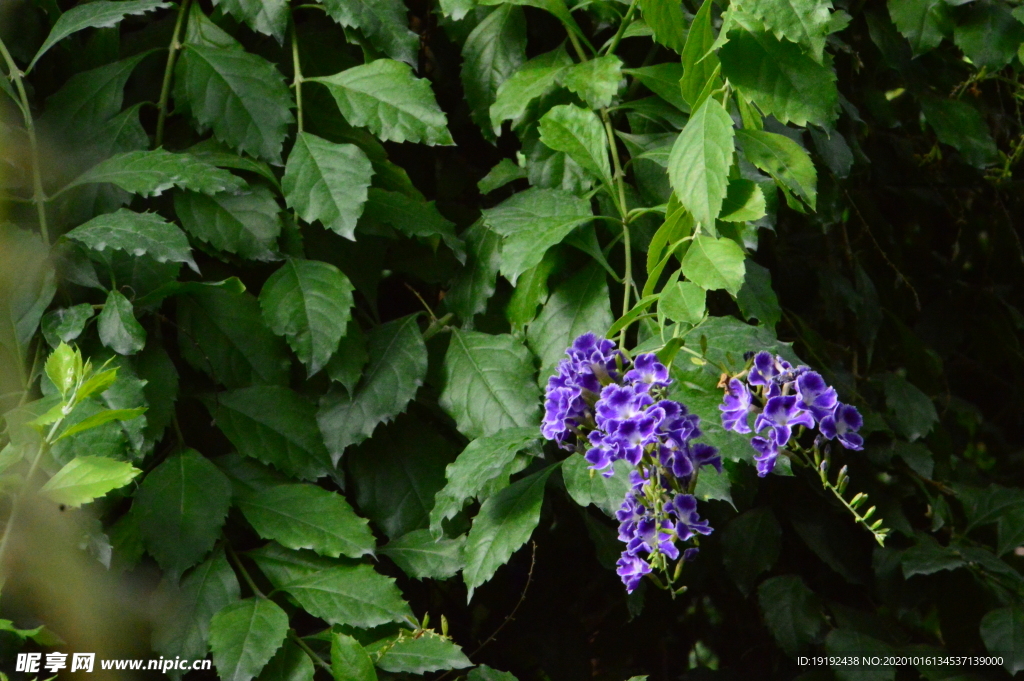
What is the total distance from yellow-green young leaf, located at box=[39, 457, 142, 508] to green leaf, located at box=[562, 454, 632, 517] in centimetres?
40

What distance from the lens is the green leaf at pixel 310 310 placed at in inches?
38.0

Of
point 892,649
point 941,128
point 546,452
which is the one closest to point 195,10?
point 546,452

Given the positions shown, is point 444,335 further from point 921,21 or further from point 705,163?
point 921,21

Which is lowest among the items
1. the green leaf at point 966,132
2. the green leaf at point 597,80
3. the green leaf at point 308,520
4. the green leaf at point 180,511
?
the green leaf at point 308,520

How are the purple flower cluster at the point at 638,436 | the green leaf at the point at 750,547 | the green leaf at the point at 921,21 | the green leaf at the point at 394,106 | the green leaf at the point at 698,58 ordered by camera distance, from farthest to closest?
the green leaf at the point at 750,547 < the green leaf at the point at 921,21 < the green leaf at the point at 394,106 < the green leaf at the point at 698,58 < the purple flower cluster at the point at 638,436

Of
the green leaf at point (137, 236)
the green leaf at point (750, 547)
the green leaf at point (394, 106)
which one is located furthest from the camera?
the green leaf at point (750, 547)

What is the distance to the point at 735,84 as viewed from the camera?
2.55 ft

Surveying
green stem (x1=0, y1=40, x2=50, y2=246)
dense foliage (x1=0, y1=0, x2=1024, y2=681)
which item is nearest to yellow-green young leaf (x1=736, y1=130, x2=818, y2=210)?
dense foliage (x1=0, y1=0, x2=1024, y2=681)

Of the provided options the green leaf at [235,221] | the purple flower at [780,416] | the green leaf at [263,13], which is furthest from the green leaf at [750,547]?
→ the green leaf at [263,13]

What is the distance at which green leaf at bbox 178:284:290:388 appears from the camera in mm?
1026

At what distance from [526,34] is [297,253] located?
393 mm

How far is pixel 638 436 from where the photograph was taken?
69 centimetres

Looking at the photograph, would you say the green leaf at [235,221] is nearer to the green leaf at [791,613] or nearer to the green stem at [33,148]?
the green stem at [33,148]

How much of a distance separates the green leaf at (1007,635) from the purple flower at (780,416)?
69 cm
